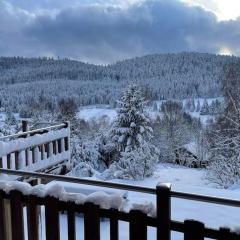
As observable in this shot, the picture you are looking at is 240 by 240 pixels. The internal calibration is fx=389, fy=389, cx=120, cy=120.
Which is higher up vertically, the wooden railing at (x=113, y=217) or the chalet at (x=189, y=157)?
the wooden railing at (x=113, y=217)

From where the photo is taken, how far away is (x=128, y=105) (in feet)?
83.4

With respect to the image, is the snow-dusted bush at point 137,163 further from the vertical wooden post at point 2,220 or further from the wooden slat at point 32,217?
the wooden slat at point 32,217

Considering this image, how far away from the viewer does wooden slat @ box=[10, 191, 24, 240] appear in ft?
9.61

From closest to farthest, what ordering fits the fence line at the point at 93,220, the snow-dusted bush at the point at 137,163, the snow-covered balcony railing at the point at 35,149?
1. the fence line at the point at 93,220
2. the snow-covered balcony railing at the point at 35,149
3. the snow-dusted bush at the point at 137,163

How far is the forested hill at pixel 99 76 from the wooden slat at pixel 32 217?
62.2 meters

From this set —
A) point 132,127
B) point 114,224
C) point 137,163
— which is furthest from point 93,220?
point 132,127

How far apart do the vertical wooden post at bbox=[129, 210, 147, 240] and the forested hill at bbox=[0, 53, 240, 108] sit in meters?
62.6

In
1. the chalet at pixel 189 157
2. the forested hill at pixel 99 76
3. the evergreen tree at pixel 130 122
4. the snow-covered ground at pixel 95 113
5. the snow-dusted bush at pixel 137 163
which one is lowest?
the chalet at pixel 189 157

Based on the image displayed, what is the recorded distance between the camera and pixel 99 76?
81250 mm

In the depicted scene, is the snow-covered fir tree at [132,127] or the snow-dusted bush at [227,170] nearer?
the snow-dusted bush at [227,170]

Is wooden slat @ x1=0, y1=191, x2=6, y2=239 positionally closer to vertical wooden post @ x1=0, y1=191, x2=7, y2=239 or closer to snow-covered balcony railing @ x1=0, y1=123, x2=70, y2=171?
vertical wooden post @ x1=0, y1=191, x2=7, y2=239

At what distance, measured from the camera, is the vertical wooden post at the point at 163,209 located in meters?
2.42

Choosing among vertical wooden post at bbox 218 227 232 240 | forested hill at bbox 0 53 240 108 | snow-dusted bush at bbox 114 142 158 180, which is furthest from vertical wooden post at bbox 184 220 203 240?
forested hill at bbox 0 53 240 108

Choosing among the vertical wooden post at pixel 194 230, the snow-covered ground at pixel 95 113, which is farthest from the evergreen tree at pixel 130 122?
the snow-covered ground at pixel 95 113
